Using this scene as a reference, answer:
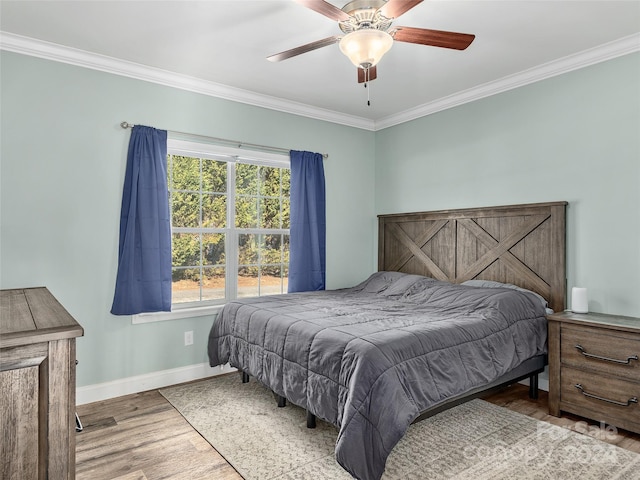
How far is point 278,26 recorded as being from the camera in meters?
2.75

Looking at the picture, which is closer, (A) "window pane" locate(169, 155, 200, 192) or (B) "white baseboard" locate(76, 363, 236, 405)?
(B) "white baseboard" locate(76, 363, 236, 405)

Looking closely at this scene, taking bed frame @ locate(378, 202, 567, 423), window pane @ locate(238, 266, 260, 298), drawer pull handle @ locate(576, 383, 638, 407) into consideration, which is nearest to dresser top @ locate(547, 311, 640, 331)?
bed frame @ locate(378, 202, 567, 423)

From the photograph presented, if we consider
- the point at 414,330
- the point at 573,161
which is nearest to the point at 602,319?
the point at 573,161

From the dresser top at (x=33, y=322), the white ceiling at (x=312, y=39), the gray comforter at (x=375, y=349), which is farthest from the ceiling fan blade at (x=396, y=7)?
the dresser top at (x=33, y=322)

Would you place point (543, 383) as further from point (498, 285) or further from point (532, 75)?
point (532, 75)

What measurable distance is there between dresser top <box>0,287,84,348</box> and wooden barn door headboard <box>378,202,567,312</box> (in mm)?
3368

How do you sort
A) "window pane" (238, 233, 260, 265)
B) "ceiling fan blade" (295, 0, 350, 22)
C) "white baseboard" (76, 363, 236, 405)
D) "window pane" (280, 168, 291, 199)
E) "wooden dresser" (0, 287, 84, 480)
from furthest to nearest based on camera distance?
1. "window pane" (280, 168, 291, 199)
2. "window pane" (238, 233, 260, 265)
3. "white baseboard" (76, 363, 236, 405)
4. "ceiling fan blade" (295, 0, 350, 22)
5. "wooden dresser" (0, 287, 84, 480)

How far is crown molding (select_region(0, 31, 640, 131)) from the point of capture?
9.70 ft

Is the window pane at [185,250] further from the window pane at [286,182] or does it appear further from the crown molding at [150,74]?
the crown molding at [150,74]

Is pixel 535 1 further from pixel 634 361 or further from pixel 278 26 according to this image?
pixel 634 361

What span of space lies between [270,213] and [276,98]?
1.17 meters

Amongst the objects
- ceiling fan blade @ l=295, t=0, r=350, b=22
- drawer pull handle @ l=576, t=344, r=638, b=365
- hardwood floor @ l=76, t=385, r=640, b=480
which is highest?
ceiling fan blade @ l=295, t=0, r=350, b=22

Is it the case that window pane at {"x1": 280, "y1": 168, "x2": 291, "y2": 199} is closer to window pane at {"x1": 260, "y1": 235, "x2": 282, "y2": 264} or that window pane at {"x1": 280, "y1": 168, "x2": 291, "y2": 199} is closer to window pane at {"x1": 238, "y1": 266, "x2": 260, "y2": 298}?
window pane at {"x1": 260, "y1": 235, "x2": 282, "y2": 264}

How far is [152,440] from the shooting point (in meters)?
2.56
